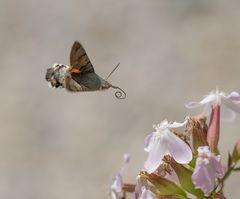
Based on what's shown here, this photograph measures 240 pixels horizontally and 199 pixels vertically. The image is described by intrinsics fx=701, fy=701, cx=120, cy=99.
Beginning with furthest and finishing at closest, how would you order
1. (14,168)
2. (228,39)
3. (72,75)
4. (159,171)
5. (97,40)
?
(97,40), (228,39), (14,168), (159,171), (72,75)

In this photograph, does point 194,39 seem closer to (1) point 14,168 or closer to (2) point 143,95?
(2) point 143,95

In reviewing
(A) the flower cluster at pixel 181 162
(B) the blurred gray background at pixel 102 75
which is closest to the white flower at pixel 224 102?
(A) the flower cluster at pixel 181 162

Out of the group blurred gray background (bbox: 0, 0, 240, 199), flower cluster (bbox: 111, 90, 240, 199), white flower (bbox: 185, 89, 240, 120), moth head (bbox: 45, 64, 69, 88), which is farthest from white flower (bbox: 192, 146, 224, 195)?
blurred gray background (bbox: 0, 0, 240, 199)

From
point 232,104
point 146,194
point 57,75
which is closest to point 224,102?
point 232,104

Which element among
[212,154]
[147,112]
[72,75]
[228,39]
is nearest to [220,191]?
[212,154]

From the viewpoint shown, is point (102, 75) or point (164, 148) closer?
point (164, 148)

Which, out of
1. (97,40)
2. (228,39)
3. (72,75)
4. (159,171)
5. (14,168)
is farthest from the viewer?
(97,40)

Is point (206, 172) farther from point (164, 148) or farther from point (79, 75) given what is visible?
point (79, 75)
